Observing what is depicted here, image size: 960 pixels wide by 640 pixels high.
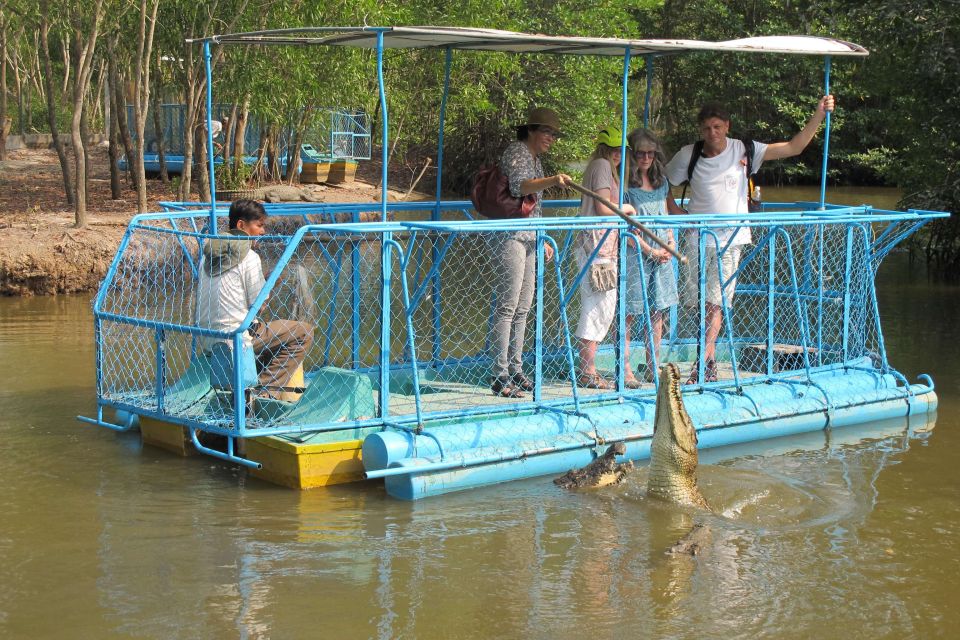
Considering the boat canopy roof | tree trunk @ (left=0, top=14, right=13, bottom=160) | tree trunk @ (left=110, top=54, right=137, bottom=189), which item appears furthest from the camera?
tree trunk @ (left=0, top=14, right=13, bottom=160)

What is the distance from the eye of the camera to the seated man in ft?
26.3

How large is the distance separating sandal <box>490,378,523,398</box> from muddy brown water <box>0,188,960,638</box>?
3.03ft

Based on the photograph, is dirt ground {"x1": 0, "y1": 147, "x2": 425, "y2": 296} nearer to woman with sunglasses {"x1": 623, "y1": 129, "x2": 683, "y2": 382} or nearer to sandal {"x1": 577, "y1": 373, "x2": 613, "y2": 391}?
sandal {"x1": 577, "y1": 373, "x2": 613, "y2": 391}

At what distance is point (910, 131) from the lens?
54.4 ft

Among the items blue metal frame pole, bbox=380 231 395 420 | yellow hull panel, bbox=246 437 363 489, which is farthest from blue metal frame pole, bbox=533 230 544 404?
yellow hull panel, bbox=246 437 363 489

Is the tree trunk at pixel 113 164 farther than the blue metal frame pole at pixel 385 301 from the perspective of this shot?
Yes

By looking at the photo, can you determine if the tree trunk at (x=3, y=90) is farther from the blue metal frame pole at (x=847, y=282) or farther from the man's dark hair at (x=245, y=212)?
the blue metal frame pole at (x=847, y=282)

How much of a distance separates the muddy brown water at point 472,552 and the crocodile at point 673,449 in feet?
0.46

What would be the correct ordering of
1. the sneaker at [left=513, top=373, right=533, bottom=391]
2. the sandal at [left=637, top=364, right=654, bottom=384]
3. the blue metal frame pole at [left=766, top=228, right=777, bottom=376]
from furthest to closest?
1. the sandal at [left=637, top=364, right=654, bottom=384]
2. the blue metal frame pole at [left=766, top=228, right=777, bottom=376]
3. the sneaker at [left=513, top=373, right=533, bottom=391]

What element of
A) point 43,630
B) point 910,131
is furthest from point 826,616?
point 910,131

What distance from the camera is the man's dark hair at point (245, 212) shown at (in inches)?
321

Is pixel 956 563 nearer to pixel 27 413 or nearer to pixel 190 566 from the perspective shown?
pixel 190 566

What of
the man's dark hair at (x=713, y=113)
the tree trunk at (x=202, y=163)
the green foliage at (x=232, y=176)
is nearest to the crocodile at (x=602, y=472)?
the man's dark hair at (x=713, y=113)

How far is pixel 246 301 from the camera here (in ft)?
26.6
